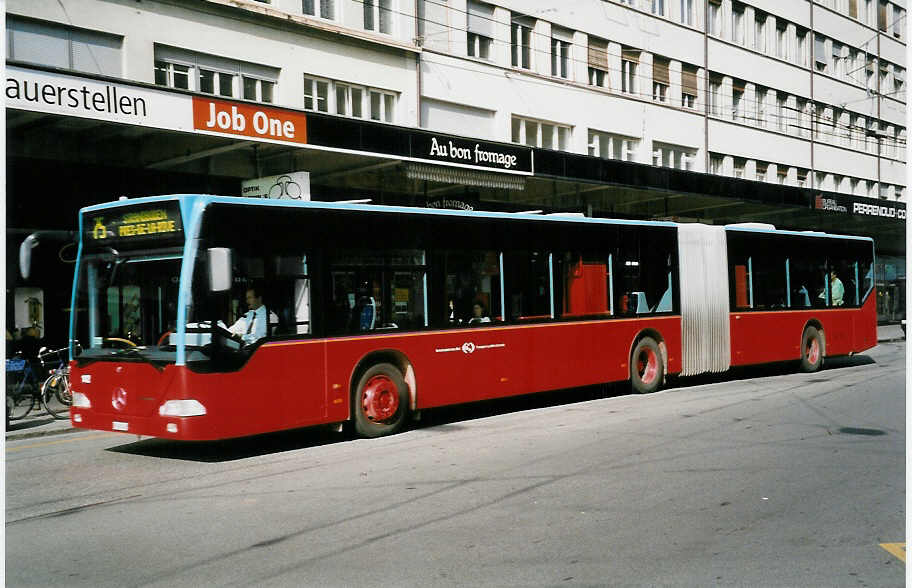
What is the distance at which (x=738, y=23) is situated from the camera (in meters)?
37.3

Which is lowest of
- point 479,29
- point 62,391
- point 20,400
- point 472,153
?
point 20,400

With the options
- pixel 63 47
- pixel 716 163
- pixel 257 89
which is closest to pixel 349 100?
pixel 257 89

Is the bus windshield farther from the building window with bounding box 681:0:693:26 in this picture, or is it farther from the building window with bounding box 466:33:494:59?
the building window with bounding box 681:0:693:26

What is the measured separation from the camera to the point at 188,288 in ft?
29.3

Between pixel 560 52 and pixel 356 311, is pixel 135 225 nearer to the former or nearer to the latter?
pixel 356 311

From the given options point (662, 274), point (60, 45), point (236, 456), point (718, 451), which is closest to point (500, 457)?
point (718, 451)

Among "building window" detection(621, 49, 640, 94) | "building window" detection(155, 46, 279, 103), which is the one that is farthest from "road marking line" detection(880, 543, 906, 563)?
"building window" detection(621, 49, 640, 94)

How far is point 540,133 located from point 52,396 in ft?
55.2

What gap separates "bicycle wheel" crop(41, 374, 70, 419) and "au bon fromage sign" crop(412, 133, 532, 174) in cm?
767

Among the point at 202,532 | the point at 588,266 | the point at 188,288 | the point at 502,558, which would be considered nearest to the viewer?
the point at 502,558

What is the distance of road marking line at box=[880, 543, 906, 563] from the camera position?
549 cm

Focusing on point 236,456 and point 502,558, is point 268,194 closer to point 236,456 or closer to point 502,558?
point 236,456

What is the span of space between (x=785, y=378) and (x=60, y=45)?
1471 centimetres

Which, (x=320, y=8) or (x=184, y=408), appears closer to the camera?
(x=184, y=408)
